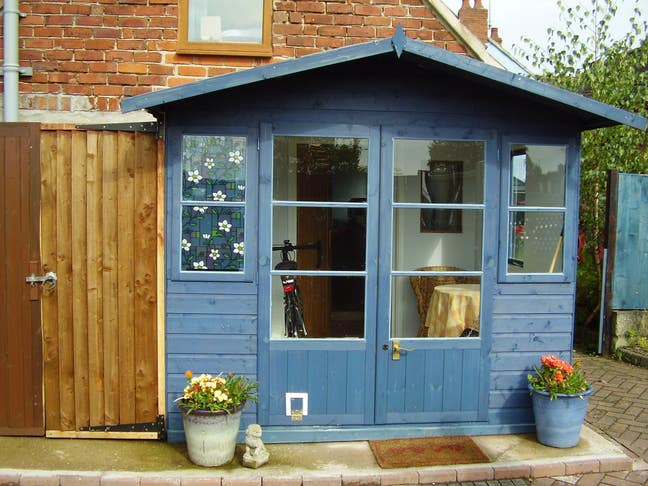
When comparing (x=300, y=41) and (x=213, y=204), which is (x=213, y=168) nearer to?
(x=213, y=204)

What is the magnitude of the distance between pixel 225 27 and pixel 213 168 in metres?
1.77

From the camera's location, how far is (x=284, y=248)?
5.34 metres

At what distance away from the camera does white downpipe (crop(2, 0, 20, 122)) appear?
5758mm

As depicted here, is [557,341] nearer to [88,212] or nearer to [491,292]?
[491,292]

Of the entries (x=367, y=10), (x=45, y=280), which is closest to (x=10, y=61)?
(x=45, y=280)

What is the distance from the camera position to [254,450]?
4.66 meters

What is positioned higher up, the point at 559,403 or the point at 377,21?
the point at 377,21

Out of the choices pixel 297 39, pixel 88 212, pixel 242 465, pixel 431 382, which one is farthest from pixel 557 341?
pixel 88 212

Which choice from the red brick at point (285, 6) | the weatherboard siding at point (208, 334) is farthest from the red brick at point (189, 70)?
the weatherboard siding at point (208, 334)

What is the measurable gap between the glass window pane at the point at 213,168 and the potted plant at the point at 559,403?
2.88m

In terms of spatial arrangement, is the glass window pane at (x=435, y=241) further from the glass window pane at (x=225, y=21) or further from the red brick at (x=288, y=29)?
the glass window pane at (x=225, y=21)

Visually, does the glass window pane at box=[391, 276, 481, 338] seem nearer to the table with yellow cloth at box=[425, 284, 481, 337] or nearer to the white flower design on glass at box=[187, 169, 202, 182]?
the table with yellow cloth at box=[425, 284, 481, 337]

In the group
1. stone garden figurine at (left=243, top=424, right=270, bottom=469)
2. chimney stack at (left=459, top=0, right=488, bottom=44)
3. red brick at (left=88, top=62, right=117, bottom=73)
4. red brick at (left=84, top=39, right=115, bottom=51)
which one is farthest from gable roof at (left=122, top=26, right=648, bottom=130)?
chimney stack at (left=459, top=0, right=488, bottom=44)

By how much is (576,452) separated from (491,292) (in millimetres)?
1411
